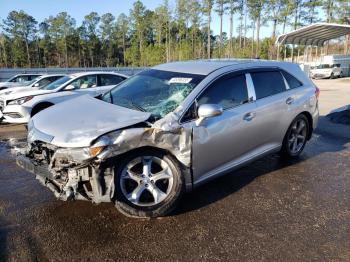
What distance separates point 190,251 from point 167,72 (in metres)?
2.42

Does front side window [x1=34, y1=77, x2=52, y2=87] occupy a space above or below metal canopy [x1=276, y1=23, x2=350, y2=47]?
below

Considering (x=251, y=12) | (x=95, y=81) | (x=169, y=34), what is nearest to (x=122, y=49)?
(x=169, y=34)

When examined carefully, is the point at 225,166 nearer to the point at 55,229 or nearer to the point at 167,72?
the point at 167,72

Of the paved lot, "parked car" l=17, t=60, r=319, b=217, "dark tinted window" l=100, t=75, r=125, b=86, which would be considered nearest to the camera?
the paved lot

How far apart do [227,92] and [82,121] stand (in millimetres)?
1811

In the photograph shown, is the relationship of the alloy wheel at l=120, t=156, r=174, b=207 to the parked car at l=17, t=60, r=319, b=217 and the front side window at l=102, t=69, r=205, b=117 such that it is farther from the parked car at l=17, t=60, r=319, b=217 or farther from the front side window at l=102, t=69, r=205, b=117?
the front side window at l=102, t=69, r=205, b=117

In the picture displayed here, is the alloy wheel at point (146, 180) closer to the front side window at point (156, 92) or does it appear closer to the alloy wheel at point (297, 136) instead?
the front side window at point (156, 92)

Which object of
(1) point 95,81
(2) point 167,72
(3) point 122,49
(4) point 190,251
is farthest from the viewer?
(3) point 122,49

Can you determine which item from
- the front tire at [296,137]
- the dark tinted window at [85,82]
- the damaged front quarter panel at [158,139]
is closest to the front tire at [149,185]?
the damaged front quarter panel at [158,139]

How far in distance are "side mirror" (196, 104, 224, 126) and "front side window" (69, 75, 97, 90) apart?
5988mm

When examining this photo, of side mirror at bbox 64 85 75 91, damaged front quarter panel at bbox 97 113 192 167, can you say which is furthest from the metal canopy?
damaged front quarter panel at bbox 97 113 192 167

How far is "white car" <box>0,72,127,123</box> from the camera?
7.77 metres

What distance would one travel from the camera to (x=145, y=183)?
335 centimetres

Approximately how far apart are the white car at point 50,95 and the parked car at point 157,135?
3.71 meters
